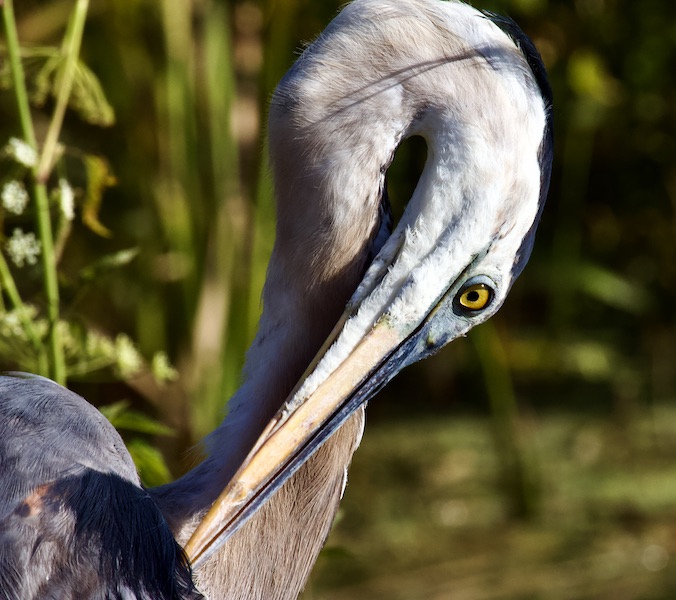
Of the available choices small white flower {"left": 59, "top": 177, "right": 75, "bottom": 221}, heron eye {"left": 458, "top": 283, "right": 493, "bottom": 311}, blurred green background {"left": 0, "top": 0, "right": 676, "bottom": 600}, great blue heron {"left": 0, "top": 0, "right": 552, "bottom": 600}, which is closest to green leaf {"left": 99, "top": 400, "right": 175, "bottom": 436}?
great blue heron {"left": 0, "top": 0, "right": 552, "bottom": 600}

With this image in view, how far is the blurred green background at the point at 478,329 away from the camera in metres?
4.44

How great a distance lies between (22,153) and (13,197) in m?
0.11

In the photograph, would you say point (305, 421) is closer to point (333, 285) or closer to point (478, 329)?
point (333, 285)

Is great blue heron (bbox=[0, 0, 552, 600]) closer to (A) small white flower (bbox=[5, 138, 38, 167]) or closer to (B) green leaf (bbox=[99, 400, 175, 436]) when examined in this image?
(B) green leaf (bbox=[99, 400, 175, 436])

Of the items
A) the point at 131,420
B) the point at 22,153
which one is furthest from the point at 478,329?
the point at 22,153

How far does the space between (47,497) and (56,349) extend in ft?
1.47

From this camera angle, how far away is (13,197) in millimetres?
2121

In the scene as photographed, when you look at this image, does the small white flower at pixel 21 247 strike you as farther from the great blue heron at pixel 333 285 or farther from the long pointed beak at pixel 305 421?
the long pointed beak at pixel 305 421

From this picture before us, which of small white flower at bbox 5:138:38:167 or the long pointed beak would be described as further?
small white flower at bbox 5:138:38:167

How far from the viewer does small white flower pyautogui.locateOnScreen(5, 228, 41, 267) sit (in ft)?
6.91

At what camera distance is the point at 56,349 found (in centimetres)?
216

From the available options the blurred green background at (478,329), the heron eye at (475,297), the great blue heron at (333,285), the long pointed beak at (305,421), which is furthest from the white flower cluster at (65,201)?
the blurred green background at (478,329)

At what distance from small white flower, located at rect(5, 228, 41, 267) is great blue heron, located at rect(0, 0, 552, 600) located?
0.27m

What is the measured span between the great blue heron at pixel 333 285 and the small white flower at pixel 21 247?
27 centimetres
